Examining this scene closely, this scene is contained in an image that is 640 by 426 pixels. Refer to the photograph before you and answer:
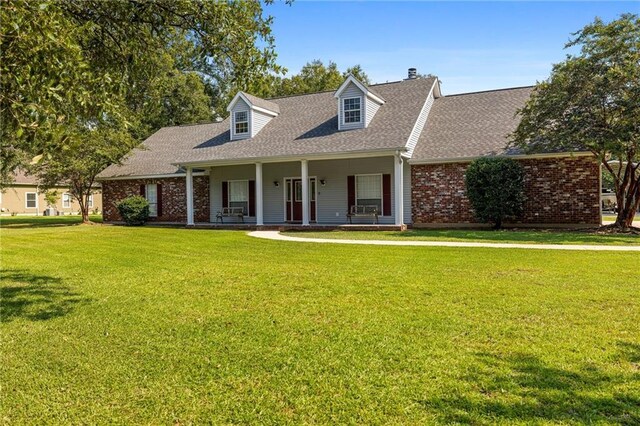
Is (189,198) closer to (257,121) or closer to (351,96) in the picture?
(257,121)

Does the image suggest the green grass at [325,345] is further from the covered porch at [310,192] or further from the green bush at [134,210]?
the green bush at [134,210]

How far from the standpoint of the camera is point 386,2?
10.3m

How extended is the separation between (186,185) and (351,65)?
23.7 meters

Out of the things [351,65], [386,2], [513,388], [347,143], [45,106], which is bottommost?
[513,388]

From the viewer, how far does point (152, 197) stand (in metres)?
24.6

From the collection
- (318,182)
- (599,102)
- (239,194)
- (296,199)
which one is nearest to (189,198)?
(239,194)

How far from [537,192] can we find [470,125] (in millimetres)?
4540

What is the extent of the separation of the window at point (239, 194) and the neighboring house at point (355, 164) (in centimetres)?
5

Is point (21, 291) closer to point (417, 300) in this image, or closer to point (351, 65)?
point (417, 300)

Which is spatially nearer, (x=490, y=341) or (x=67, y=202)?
(x=490, y=341)

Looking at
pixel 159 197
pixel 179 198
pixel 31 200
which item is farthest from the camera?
pixel 31 200

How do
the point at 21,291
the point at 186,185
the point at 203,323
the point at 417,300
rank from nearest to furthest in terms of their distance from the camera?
the point at 203,323 → the point at 417,300 → the point at 21,291 → the point at 186,185

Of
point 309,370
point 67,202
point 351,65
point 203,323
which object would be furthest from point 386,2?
point 67,202

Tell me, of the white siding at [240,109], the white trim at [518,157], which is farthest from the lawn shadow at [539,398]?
the white siding at [240,109]
